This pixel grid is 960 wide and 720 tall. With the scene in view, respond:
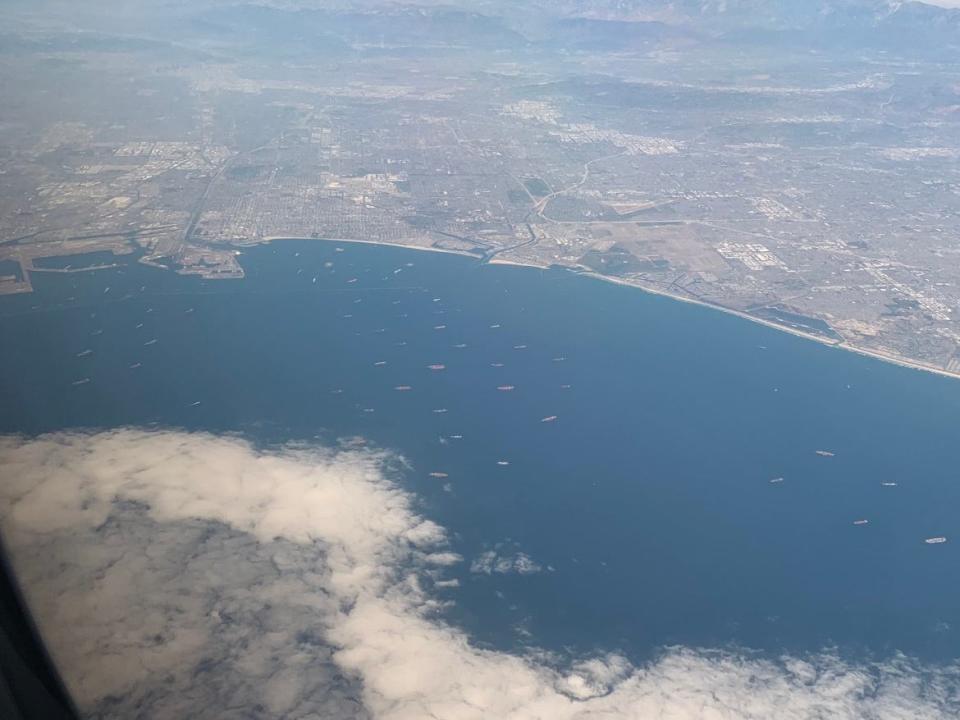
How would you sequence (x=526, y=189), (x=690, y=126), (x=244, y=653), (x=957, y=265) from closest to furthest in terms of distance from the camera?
(x=244, y=653) → (x=957, y=265) → (x=526, y=189) → (x=690, y=126)

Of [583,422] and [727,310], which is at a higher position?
[727,310]

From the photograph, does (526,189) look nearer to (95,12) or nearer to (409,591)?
(409,591)

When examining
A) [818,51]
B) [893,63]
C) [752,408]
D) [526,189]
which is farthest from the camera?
[818,51]

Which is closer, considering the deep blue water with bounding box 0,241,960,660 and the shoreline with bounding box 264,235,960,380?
the deep blue water with bounding box 0,241,960,660

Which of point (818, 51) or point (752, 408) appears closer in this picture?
point (752, 408)

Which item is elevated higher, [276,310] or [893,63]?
[893,63]

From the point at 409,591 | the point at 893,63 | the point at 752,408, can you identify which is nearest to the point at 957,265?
the point at 752,408

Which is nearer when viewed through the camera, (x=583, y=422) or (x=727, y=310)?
(x=583, y=422)

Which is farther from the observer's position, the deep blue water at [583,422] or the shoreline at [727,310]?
the shoreline at [727,310]
